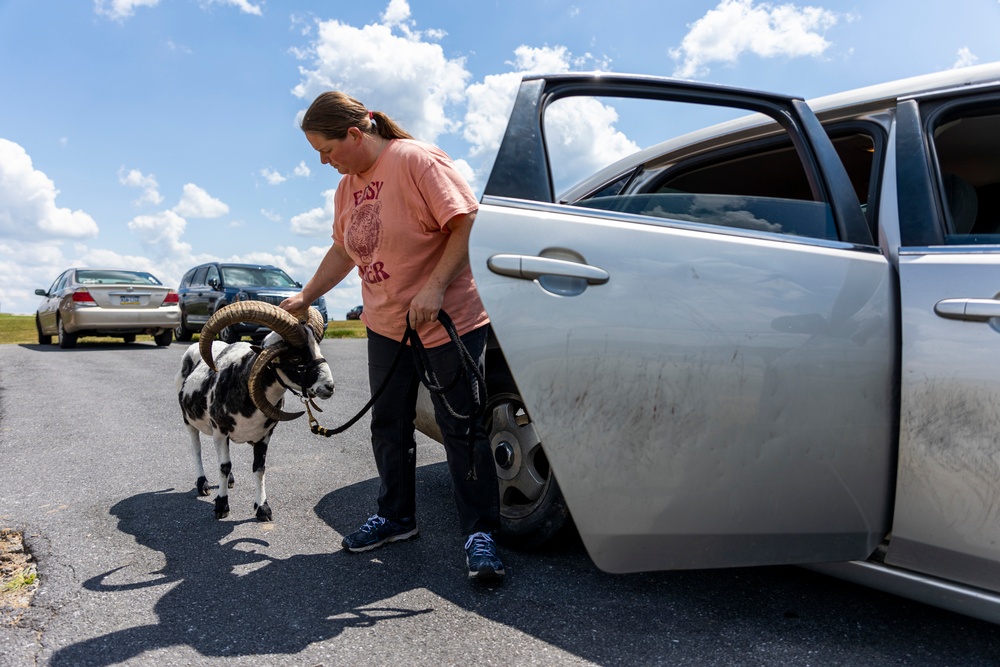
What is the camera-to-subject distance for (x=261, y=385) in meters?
3.46

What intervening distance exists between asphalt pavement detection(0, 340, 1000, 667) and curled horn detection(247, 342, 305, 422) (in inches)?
22.7

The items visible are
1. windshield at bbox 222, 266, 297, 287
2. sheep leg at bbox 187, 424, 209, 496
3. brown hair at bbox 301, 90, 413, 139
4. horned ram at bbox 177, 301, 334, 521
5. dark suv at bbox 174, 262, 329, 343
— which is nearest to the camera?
brown hair at bbox 301, 90, 413, 139

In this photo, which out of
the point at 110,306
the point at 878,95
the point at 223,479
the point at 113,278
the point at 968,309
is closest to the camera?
the point at 968,309

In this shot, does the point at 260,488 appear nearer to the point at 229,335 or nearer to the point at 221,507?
the point at 221,507

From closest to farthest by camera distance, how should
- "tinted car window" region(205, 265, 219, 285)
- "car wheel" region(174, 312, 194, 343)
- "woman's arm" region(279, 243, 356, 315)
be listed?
→ "woman's arm" region(279, 243, 356, 315) < "tinted car window" region(205, 265, 219, 285) < "car wheel" region(174, 312, 194, 343)

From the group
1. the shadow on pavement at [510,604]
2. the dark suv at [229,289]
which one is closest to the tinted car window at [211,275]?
the dark suv at [229,289]

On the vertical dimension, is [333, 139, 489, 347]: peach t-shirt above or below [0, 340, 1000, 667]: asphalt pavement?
above

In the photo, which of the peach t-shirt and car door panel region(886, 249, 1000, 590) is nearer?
car door panel region(886, 249, 1000, 590)

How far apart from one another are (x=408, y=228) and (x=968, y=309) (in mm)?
1960

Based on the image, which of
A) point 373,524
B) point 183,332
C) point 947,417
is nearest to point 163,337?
point 183,332

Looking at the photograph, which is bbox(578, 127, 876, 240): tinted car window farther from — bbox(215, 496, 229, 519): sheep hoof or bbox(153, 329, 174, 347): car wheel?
bbox(153, 329, 174, 347): car wheel

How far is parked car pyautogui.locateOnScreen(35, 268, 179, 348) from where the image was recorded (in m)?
13.6

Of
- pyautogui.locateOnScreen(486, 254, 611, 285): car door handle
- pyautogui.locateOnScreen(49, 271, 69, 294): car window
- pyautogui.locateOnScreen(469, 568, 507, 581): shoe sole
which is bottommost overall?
pyautogui.locateOnScreen(469, 568, 507, 581): shoe sole

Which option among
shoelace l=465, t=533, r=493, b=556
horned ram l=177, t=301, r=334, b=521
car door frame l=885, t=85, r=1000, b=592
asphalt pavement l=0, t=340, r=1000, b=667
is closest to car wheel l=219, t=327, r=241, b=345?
asphalt pavement l=0, t=340, r=1000, b=667
